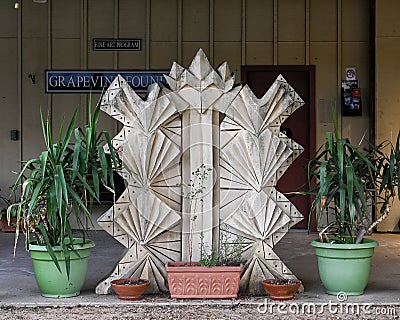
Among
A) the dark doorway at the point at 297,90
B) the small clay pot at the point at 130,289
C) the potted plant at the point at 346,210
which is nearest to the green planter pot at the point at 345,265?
the potted plant at the point at 346,210

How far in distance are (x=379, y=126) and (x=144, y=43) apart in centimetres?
301

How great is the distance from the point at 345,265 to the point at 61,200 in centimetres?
198

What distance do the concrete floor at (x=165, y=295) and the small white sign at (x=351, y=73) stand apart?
1.92m

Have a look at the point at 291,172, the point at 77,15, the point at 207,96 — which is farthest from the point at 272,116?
the point at 77,15

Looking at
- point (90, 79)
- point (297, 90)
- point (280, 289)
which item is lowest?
point (280, 289)

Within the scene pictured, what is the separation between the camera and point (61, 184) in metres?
4.85

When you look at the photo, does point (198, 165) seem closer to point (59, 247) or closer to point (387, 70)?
point (59, 247)

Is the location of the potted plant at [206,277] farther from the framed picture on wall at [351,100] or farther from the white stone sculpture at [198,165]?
the framed picture on wall at [351,100]

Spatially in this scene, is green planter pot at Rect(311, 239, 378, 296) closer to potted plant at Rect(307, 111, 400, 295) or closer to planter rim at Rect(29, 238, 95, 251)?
potted plant at Rect(307, 111, 400, 295)

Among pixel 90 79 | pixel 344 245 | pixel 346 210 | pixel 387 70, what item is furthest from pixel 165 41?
pixel 344 245

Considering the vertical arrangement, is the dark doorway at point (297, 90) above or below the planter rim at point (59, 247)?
above

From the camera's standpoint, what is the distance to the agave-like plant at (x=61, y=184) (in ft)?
16.0
